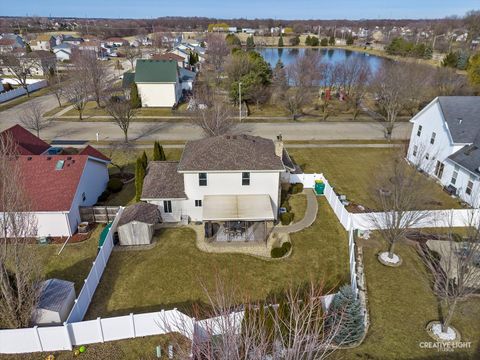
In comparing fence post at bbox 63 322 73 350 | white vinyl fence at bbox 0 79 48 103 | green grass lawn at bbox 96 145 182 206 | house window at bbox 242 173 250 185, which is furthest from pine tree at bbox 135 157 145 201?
white vinyl fence at bbox 0 79 48 103

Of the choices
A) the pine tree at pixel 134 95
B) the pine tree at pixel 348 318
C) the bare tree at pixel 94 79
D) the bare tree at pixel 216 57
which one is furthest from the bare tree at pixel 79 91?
the pine tree at pixel 348 318

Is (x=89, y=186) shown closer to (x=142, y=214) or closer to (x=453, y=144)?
(x=142, y=214)

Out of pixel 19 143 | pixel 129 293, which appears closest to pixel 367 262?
pixel 129 293

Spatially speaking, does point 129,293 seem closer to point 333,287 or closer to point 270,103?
point 333,287

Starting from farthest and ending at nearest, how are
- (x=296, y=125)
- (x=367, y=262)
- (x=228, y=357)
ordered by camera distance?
(x=296, y=125)
(x=367, y=262)
(x=228, y=357)

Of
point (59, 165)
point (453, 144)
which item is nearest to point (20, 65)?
point (59, 165)

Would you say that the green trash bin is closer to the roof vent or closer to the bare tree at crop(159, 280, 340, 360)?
the bare tree at crop(159, 280, 340, 360)

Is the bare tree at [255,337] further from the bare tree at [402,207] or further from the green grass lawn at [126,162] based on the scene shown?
the green grass lawn at [126,162]
